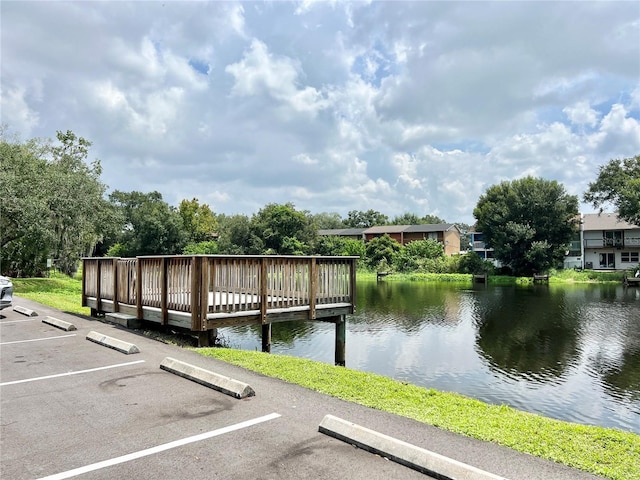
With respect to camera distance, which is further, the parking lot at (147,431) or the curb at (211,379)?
the curb at (211,379)

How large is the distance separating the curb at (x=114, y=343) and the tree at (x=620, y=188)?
45.6 m

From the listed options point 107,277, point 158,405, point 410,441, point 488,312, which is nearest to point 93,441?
point 158,405

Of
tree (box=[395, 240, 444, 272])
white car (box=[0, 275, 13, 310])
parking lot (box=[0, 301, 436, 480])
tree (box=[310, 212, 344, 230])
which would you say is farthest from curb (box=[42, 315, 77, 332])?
tree (box=[310, 212, 344, 230])

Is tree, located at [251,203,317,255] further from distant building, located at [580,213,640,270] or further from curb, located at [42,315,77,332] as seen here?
curb, located at [42,315,77,332]

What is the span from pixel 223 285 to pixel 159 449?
16.5 feet

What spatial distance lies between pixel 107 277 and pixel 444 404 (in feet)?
31.7

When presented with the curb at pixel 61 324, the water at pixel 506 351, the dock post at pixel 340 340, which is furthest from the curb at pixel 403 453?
the curb at pixel 61 324

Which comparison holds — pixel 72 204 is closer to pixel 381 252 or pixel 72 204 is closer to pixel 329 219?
pixel 381 252

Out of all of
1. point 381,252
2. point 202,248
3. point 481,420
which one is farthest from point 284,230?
point 481,420

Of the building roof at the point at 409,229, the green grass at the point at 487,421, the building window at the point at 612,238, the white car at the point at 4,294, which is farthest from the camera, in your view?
the building roof at the point at 409,229

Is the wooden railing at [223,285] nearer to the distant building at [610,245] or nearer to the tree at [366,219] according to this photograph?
the distant building at [610,245]

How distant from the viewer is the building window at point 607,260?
178 feet

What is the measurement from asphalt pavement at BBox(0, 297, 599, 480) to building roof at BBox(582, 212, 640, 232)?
191 ft

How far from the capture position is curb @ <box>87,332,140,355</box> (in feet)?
25.7
